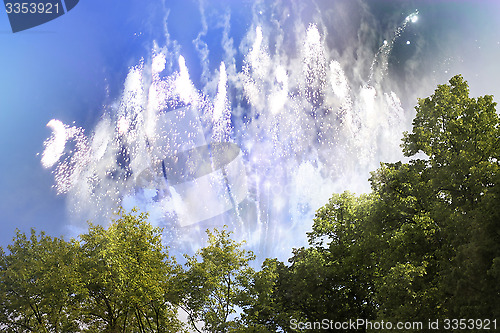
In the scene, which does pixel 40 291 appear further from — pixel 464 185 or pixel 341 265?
pixel 464 185

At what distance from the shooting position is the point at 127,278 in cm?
3130

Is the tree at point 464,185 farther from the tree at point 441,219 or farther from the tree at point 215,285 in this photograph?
the tree at point 215,285

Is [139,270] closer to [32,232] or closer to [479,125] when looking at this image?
[32,232]

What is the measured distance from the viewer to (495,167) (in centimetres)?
2106

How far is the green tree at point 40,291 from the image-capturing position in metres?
32.1

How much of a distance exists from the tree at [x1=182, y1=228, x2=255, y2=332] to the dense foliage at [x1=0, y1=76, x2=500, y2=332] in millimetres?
93

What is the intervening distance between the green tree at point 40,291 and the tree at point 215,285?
8971 mm

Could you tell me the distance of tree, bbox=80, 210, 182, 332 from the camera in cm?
3156

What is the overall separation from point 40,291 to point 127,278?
764 centimetres
